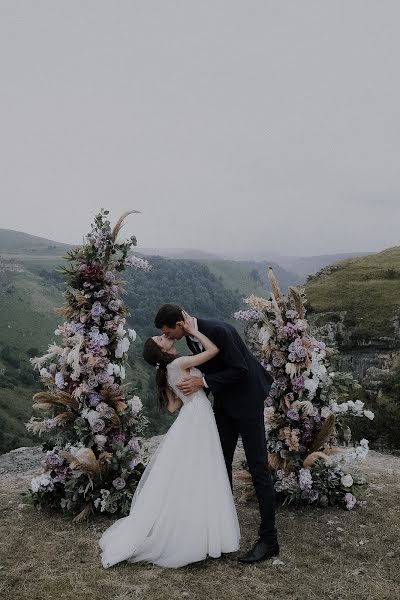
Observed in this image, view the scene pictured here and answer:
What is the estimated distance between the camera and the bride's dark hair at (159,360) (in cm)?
612

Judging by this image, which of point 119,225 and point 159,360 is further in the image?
point 119,225

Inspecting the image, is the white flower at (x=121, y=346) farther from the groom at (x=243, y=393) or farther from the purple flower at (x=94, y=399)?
the groom at (x=243, y=393)

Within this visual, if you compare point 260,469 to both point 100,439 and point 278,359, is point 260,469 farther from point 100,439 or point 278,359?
point 100,439

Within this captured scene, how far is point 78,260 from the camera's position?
7945mm

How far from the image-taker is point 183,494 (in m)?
6.09

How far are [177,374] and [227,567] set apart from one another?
220 cm

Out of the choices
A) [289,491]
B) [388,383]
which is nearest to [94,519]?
[289,491]

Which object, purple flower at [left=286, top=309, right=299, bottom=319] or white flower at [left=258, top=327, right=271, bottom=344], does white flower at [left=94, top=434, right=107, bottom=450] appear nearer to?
white flower at [left=258, top=327, right=271, bottom=344]

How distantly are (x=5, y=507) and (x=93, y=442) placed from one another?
1885 mm

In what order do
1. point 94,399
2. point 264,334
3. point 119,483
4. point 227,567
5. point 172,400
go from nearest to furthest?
point 227,567 < point 172,400 < point 119,483 < point 94,399 < point 264,334

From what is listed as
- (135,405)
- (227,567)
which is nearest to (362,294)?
(135,405)

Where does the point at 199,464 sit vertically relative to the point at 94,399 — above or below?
below

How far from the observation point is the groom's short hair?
575 centimetres

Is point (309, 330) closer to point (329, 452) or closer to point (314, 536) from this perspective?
point (329, 452)
